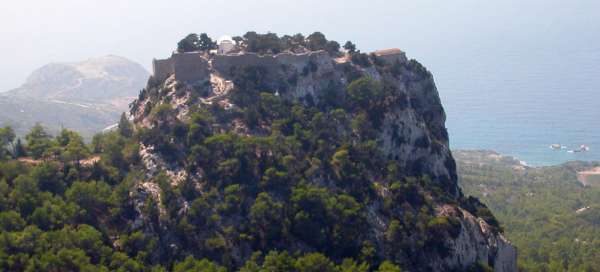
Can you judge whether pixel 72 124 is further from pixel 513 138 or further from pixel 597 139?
pixel 597 139

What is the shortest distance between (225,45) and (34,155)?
60.8 ft

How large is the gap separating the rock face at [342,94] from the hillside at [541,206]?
361 inches

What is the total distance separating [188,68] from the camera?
4359 cm

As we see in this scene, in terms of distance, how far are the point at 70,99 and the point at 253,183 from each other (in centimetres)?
13792

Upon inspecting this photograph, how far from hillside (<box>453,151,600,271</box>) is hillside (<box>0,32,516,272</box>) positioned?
11.0 metres

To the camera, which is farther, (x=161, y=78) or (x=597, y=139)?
(x=597, y=139)

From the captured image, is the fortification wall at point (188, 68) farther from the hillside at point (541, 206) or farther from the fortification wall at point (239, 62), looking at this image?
the hillside at point (541, 206)

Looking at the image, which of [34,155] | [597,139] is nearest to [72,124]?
[34,155]

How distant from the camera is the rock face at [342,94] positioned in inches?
1506

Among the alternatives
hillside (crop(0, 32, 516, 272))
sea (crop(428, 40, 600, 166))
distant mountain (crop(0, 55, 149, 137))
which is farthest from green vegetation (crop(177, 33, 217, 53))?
sea (crop(428, 40, 600, 166))

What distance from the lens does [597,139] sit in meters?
111

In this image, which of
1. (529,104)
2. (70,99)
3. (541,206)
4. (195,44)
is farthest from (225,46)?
(70,99)

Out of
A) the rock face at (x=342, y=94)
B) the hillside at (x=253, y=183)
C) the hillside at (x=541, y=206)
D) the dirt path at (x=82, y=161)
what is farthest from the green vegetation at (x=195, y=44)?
the hillside at (x=541, y=206)

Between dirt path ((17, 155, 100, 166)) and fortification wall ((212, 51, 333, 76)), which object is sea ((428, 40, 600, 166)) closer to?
fortification wall ((212, 51, 333, 76))
